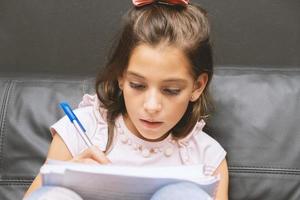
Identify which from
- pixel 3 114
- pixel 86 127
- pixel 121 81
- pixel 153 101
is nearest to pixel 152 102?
pixel 153 101

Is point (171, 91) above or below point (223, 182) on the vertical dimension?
above

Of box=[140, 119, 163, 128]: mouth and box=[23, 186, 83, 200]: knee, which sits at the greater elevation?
box=[140, 119, 163, 128]: mouth

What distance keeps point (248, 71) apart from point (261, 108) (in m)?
0.13

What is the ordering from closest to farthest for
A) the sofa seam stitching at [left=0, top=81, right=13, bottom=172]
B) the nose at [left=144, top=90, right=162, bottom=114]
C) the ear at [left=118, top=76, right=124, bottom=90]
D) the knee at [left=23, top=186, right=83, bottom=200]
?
1. the knee at [left=23, top=186, right=83, bottom=200]
2. the nose at [left=144, top=90, right=162, bottom=114]
3. the ear at [left=118, top=76, right=124, bottom=90]
4. the sofa seam stitching at [left=0, top=81, right=13, bottom=172]

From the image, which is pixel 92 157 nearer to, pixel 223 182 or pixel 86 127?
pixel 86 127

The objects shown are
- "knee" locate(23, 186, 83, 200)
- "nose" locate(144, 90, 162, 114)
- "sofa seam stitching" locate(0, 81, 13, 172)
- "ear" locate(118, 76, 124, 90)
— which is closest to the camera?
"knee" locate(23, 186, 83, 200)

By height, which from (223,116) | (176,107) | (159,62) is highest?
(159,62)

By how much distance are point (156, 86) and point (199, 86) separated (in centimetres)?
17

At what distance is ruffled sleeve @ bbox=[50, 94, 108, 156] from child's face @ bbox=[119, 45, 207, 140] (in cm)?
12

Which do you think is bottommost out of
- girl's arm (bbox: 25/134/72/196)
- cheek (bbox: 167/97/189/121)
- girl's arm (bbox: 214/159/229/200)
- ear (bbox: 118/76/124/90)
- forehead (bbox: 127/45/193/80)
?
girl's arm (bbox: 214/159/229/200)

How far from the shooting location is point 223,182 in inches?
51.1

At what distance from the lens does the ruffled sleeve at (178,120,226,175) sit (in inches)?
51.6

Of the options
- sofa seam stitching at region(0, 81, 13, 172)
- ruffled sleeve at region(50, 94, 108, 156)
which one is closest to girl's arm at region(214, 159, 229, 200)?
ruffled sleeve at region(50, 94, 108, 156)

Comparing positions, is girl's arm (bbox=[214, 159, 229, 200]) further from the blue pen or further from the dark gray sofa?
the blue pen
